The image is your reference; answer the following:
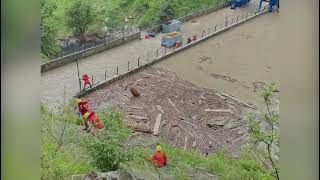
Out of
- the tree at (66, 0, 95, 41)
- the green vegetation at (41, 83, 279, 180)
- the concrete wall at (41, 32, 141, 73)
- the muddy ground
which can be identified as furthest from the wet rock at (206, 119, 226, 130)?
the tree at (66, 0, 95, 41)

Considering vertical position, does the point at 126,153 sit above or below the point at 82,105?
below

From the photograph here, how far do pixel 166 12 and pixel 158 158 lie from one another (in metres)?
0.60

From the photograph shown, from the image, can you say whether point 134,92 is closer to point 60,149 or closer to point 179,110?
point 179,110

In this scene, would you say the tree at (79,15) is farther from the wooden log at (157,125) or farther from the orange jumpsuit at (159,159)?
the orange jumpsuit at (159,159)

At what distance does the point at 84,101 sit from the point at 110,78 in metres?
0.18

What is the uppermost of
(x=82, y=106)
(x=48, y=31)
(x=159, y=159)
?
(x=48, y=31)

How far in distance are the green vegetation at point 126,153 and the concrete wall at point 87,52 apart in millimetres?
154

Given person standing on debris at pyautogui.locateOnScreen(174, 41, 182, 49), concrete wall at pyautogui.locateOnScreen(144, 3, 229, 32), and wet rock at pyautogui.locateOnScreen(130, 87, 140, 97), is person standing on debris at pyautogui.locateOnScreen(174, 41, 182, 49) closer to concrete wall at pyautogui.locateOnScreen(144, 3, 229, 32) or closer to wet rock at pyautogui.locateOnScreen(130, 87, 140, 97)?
concrete wall at pyautogui.locateOnScreen(144, 3, 229, 32)

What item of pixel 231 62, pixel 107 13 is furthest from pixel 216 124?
pixel 107 13

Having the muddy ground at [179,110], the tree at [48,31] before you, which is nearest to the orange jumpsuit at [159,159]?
the muddy ground at [179,110]

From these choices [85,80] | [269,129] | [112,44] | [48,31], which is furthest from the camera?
[112,44]

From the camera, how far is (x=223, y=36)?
5.59 feet

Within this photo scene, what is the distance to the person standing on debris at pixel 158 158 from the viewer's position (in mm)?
1337

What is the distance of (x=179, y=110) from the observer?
1.58 metres
